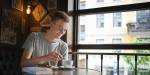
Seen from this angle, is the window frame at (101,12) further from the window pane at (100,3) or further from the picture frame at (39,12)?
the picture frame at (39,12)

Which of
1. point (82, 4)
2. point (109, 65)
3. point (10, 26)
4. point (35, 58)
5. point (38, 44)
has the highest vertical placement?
point (82, 4)

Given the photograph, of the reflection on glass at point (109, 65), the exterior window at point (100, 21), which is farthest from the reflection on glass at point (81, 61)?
the exterior window at point (100, 21)

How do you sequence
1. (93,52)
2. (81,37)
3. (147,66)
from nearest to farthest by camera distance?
(147,66), (93,52), (81,37)

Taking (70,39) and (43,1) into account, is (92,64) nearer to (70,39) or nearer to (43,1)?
(70,39)

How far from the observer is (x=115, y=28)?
338 cm

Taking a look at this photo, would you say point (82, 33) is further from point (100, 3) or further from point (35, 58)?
point (35, 58)

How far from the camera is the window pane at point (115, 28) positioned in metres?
3.12

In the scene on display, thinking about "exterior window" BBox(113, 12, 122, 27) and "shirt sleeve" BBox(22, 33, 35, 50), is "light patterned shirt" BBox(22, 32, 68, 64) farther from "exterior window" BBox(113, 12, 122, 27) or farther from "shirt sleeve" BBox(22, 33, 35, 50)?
"exterior window" BBox(113, 12, 122, 27)

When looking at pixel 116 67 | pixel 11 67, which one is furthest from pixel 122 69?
pixel 11 67

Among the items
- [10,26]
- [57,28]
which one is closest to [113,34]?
[57,28]

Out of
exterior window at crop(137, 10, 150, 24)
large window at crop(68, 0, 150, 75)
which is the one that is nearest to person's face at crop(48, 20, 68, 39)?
large window at crop(68, 0, 150, 75)

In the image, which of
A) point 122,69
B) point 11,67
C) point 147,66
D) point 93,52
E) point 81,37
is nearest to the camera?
point 11,67

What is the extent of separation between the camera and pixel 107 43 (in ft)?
11.1

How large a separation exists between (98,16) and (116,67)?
2.51ft
